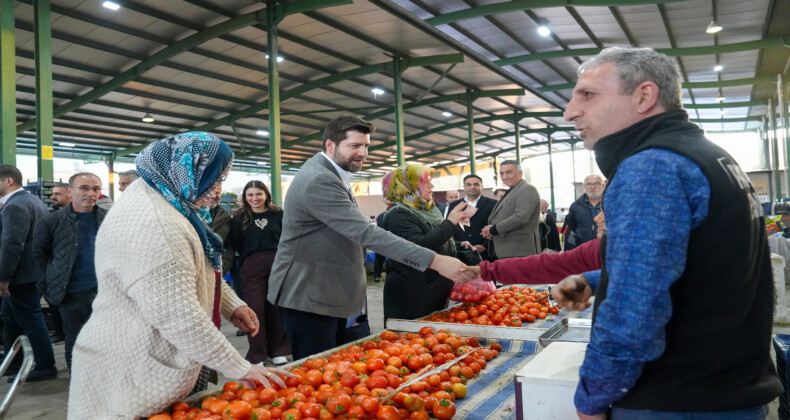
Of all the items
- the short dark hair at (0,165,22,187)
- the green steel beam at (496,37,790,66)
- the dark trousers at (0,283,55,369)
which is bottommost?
the dark trousers at (0,283,55,369)

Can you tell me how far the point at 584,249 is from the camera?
175 cm

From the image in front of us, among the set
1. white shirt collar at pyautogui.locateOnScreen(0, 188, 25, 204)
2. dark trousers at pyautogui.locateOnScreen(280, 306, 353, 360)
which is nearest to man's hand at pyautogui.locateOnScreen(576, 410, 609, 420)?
dark trousers at pyautogui.locateOnScreen(280, 306, 353, 360)

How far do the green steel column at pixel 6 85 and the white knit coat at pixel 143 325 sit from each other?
5.16 meters

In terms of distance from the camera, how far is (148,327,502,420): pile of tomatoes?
5.20 ft

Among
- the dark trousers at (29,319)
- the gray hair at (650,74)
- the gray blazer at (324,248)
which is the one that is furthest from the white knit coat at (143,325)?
the dark trousers at (29,319)

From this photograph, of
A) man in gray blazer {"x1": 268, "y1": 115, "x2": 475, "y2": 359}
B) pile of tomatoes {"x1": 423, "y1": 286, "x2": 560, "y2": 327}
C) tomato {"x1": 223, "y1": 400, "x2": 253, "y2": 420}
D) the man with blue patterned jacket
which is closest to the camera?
the man with blue patterned jacket

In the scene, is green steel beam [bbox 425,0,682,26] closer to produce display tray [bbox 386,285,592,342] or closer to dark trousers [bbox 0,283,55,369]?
produce display tray [bbox 386,285,592,342]

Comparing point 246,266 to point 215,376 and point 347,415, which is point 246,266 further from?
point 347,415

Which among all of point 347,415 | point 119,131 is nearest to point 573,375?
point 347,415

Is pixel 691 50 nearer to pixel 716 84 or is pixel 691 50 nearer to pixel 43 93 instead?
pixel 716 84

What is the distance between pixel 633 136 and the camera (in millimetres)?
1054

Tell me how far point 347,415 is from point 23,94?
43.6 feet

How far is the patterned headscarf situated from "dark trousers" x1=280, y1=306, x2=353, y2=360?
0.79 meters

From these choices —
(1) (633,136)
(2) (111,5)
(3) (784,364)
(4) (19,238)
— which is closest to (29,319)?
(4) (19,238)
